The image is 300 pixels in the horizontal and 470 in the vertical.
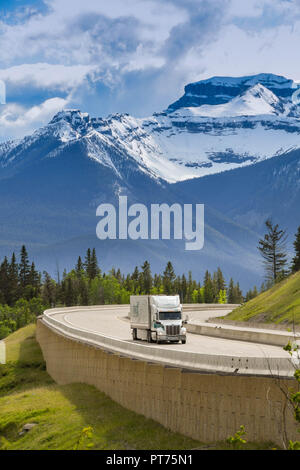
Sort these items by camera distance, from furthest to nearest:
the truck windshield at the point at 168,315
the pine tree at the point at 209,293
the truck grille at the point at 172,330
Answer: the pine tree at the point at 209,293, the truck windshield at the point at 168,315, the truck grille at the point at 172,330

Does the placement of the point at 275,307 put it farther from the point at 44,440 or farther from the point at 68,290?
the point at 68,290

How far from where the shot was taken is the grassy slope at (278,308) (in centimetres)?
5662

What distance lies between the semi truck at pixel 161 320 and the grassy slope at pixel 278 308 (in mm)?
11064

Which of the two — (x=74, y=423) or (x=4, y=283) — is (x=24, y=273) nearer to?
(x=4, y=283)

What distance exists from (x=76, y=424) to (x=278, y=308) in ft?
121

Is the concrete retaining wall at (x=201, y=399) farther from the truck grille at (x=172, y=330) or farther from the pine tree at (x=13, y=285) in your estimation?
the pine tree at (x=13, y=285)

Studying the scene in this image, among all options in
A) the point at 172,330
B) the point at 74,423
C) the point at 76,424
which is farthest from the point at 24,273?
the point at 76,424

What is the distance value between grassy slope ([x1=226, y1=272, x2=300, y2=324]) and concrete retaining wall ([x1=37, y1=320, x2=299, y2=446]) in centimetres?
2491

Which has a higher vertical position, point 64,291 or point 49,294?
point 64,291

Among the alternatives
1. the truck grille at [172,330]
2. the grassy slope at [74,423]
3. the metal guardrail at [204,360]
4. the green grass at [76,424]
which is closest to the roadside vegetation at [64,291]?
the truck grille at [172,330]

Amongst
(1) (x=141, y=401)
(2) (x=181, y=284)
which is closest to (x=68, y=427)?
(1) (x=141, y=401)

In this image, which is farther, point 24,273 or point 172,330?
point 24,273

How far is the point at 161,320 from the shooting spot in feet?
140

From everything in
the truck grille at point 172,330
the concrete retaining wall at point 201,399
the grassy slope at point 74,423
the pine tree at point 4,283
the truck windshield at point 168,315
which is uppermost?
the pine tree at point 4,283
